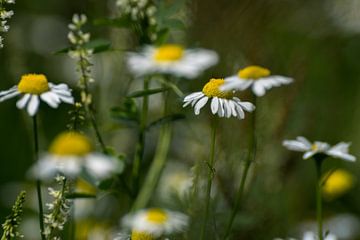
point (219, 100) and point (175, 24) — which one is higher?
point (175, 24)

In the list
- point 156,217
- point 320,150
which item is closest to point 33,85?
point 156,217

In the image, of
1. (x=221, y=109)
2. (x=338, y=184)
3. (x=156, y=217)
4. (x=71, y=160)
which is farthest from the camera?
(x=338, y=184)

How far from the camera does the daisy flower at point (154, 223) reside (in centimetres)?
106

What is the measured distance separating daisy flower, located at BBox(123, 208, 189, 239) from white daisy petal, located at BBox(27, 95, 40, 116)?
188 mm

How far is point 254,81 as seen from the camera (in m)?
1.21

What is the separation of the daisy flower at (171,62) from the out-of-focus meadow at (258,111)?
380 mm

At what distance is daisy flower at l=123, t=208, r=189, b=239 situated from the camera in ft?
3.47

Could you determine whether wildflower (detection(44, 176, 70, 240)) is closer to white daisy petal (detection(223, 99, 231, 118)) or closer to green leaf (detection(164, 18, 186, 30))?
white daisy petal (detection(223, 99, 231, 118))

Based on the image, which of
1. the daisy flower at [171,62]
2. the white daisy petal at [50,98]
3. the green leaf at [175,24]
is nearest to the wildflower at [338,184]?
the green leaf at [175,24]

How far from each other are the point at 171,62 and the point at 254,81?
0.45 feet

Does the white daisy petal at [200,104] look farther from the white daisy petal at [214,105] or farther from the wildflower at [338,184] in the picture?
the wildflower at [338,184]

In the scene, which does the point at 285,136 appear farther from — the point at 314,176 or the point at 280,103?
the point at 314,176

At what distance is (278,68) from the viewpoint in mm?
2084

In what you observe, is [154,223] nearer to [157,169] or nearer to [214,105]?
[214,105]
